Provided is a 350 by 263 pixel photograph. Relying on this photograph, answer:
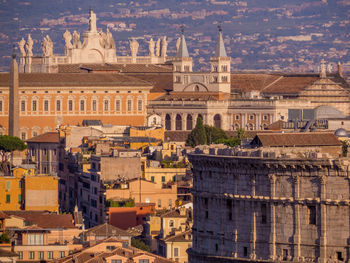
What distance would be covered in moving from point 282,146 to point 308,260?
6342mm

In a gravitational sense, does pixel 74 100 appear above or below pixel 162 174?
above

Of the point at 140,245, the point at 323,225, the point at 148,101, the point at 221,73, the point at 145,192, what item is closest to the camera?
the point at 323,225

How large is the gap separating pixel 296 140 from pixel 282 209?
21.8 ft

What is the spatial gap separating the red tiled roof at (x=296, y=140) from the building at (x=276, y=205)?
160 inches

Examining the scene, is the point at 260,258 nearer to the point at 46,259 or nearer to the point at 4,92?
the point at 46,259

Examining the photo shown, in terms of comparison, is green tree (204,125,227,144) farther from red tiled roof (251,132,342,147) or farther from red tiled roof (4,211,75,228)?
red tiled roof (251,132,342,147)

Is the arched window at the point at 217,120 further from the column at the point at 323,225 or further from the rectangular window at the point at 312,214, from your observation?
Answer: the column at the point at 323,225

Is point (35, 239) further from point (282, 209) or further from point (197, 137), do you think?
point (197, 137)

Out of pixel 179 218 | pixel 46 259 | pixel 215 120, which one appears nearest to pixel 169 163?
pixel 179 218

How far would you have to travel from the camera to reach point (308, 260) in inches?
1636

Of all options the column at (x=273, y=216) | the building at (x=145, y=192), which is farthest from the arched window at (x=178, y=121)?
the column at (x=273, y=216)

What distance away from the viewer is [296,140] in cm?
4834

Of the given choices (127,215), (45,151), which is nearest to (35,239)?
(127,215)

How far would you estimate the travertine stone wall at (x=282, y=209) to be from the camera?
4144 centimetres
